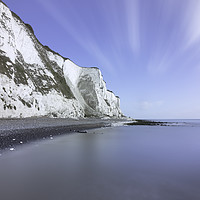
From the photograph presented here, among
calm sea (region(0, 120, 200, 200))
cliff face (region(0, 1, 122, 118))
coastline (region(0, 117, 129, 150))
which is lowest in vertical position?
calm sea (region(0, 120, 200, 200))

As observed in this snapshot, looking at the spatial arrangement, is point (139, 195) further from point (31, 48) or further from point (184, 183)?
point (31, 48)

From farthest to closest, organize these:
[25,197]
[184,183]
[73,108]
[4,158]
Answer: [73,108], [4,158], [184,183], [25,197]

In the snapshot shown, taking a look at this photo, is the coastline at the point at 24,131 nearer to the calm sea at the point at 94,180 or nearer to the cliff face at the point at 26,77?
the calm sea at the point at 94,180

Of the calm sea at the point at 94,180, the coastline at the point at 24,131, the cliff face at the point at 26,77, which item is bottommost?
the calm sea at the point at 94,180

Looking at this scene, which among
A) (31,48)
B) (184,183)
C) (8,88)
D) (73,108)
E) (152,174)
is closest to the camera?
(184,183)

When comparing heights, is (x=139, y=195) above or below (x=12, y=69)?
below

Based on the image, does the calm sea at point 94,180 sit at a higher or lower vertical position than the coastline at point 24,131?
lower

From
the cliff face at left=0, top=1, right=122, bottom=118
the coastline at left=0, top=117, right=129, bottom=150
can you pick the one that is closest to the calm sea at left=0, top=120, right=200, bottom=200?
the coastline at left=0, top=117, right=129, bottom=150

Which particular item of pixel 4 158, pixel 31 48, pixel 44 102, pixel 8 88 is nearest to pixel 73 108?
pixel 44 102

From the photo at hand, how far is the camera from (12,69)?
23875mm

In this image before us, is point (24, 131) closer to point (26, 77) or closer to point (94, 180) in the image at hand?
point (94, 180)

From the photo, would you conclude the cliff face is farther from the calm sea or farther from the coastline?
the calm sea

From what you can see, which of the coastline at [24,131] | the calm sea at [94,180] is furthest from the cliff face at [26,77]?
the calm sea at [94,180]

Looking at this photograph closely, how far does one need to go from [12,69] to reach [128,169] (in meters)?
25.5
